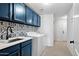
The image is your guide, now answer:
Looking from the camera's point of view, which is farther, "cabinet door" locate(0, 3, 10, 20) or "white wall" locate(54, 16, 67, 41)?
"white wall" locate(54, 16, 67, 41)

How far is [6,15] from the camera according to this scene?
2146 mm

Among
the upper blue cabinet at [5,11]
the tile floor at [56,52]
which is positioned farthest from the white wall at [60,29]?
the upper blue cabinet at [5,11]

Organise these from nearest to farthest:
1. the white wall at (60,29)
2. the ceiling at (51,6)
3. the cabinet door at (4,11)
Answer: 1. the cabinet door at (4,11)
2. the ceiling at (51,6)
3. the white wall at (60,29)

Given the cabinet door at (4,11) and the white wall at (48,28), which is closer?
the cabinet door at (4,11)

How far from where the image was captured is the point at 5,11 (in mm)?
2127

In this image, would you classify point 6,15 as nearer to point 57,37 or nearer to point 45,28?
point 45,28

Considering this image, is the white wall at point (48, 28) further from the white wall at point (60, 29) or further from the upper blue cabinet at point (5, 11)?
the upper blue cabinet at point (5, 11)

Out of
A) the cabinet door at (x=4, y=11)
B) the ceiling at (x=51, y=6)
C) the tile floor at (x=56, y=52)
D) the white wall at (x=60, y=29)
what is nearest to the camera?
the cabinet door at (x=4, y=11)

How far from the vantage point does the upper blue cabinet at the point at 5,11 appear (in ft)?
6.66

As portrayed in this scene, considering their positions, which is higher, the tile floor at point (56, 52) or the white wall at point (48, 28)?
the white wall at point (48, 28)

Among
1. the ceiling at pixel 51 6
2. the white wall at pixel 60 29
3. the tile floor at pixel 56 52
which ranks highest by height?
the ceiling at pixel 51 6

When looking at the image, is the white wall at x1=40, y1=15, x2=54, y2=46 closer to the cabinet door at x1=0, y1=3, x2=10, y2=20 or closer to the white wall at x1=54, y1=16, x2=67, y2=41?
the white wall at x1=54, y1=16, x2=67, y2=41

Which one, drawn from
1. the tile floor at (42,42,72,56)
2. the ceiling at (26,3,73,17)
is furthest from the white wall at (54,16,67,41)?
the ceiling at (26,3,73,17)

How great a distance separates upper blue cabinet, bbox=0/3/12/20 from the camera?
2.03m
